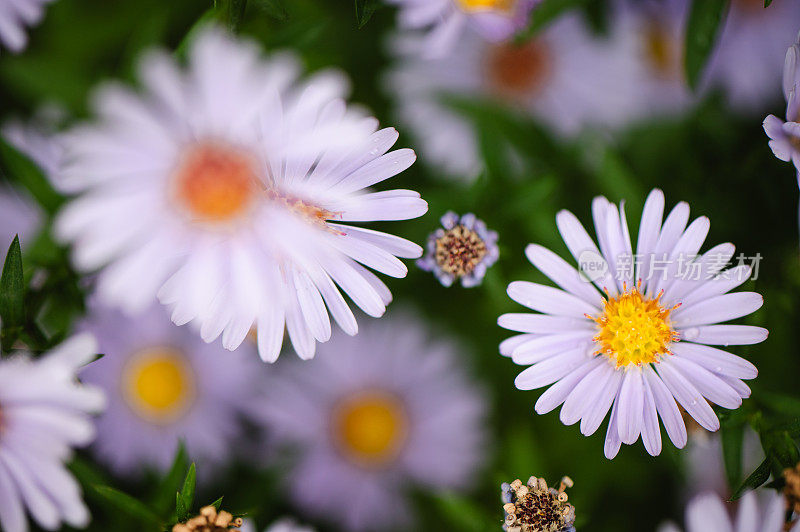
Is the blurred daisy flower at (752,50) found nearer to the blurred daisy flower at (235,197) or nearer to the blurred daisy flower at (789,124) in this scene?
the blurred daisy flower at (789,124)

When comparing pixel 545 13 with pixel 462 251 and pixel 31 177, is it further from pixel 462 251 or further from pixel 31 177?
pixel 31 177

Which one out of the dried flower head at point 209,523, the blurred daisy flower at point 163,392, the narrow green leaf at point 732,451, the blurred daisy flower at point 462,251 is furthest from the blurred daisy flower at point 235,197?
the blurred daisy flower at point 163,392

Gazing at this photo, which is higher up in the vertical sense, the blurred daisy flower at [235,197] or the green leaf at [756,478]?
the blurred daisy flower at [235,197]

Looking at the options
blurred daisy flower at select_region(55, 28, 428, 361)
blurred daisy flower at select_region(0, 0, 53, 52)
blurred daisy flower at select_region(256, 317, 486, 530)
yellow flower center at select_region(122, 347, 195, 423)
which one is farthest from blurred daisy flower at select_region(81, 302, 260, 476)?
blurred daisy flower at select_region(55, 28, 428, 361)

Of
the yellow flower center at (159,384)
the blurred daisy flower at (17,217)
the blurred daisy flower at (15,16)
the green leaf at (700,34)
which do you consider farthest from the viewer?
the yellow flower center at (159,384)

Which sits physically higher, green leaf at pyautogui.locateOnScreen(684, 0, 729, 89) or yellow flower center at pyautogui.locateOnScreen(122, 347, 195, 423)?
green leaf at pyautogui.locateOnScreen(684, 0, 729, 89)

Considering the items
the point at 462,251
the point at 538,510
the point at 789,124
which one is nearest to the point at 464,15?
the point at 462,251

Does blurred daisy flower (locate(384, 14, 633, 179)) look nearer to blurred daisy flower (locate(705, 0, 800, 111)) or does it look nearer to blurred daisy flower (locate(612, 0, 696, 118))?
blurred daisy flower (locate(612, 0, 696, 118))
